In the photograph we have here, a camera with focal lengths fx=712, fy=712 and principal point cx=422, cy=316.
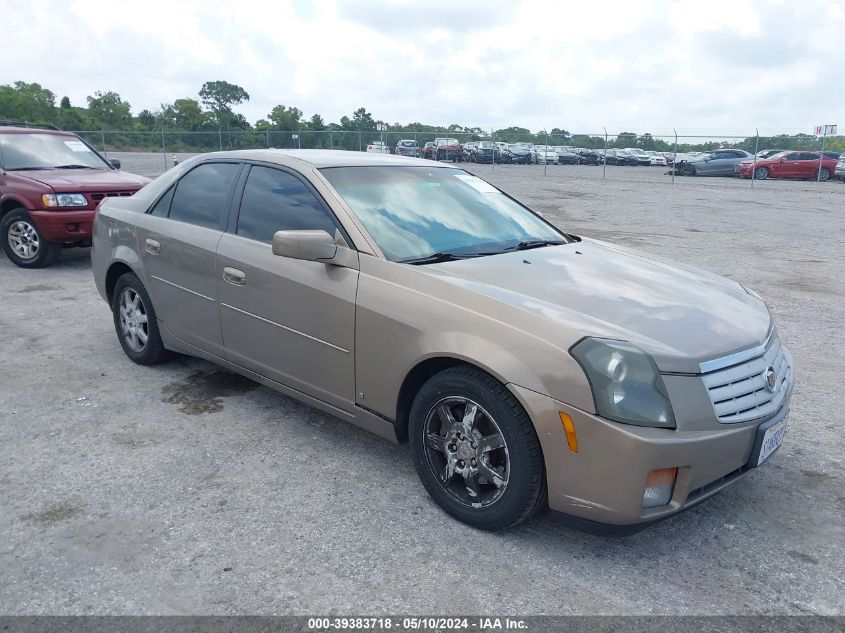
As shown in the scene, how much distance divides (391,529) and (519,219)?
2113 mm

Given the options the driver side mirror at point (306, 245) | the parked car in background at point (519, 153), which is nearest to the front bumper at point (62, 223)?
the driver side mirror at point (306, 245)

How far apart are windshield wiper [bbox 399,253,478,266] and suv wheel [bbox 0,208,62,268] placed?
6.78 meters

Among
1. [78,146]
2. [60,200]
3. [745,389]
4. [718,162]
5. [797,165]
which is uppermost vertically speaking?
[718,162]

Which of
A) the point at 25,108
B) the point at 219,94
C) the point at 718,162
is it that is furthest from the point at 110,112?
the point at 718,162

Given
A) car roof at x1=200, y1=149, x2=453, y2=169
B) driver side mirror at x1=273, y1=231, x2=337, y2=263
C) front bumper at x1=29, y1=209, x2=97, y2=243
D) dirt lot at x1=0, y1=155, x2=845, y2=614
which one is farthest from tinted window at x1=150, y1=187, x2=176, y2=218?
front bumper at x1=29, y1=209, x2=97, y2=243

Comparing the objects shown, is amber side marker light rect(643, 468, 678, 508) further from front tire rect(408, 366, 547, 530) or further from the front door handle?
the front door handle

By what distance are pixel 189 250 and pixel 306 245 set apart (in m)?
1.29

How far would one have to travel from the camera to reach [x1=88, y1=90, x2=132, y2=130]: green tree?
53500mm

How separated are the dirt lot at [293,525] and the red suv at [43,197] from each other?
11.7ft

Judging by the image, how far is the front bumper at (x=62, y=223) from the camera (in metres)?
8.41

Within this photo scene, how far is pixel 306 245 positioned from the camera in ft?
11.3

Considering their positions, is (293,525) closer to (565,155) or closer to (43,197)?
(43,197)

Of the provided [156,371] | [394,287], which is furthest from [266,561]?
[156,371]

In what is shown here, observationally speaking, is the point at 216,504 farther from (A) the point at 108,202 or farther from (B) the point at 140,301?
(A) the point at 108,202
